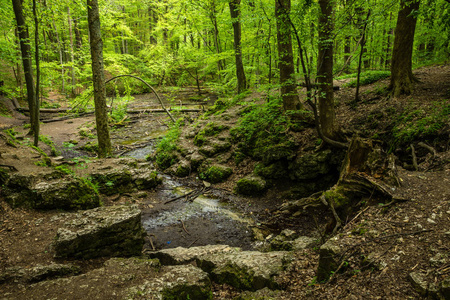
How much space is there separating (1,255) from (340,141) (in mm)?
9085

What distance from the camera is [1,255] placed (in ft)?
13.1

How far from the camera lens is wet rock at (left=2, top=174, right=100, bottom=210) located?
Result: 546 centimetres

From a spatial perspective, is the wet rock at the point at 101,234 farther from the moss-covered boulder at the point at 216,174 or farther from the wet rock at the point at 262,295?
the moss-covered boulder at the point at 216,174

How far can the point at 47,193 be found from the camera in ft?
18.6

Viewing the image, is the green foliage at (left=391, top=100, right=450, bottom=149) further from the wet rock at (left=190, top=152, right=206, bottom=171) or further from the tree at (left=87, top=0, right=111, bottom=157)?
the tree at (left=87, top=0, right=111, bottom=157)

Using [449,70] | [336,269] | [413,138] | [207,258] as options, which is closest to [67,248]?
[207,258]

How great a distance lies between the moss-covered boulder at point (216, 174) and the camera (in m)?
10.2

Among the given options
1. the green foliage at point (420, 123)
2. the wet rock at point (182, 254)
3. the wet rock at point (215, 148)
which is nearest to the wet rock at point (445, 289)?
the wet rock at point (182, 254)

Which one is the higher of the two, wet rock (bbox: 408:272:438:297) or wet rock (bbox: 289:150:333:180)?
wet rock (bbox: 408:272:438:297)

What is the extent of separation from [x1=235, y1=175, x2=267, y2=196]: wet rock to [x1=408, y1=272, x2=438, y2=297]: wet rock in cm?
623

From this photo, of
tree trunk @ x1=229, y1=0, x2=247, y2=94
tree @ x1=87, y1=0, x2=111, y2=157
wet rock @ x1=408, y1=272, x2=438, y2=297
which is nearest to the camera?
wet rock @ x1=408, y1=272, x2=438, y2=297

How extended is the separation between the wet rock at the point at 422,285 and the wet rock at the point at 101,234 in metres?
5.01

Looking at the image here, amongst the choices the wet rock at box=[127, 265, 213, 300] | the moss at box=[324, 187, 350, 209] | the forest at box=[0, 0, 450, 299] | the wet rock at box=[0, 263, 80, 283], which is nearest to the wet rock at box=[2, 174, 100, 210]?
the forest at box=[0, 0, 450, 299]

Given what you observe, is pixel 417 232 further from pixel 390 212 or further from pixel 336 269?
pixel 336 269
